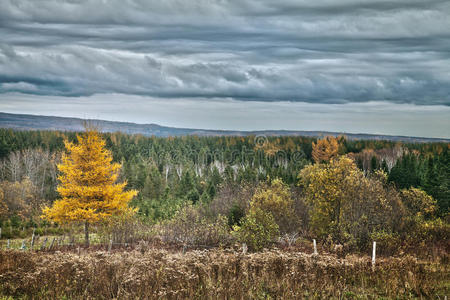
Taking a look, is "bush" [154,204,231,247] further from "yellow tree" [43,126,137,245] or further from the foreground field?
the foreground field

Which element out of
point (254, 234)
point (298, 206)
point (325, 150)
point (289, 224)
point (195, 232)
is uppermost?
point (325, 150)

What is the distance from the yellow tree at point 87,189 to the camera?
30.5 meters

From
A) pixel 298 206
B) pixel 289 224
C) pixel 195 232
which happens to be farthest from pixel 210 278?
pixel 298 206

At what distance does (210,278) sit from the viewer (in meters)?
9.53

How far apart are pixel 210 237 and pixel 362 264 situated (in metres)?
15.1

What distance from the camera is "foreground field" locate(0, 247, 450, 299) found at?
378 inches

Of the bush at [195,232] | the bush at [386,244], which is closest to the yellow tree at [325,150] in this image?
the bush at [195,232]

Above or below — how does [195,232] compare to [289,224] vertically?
above

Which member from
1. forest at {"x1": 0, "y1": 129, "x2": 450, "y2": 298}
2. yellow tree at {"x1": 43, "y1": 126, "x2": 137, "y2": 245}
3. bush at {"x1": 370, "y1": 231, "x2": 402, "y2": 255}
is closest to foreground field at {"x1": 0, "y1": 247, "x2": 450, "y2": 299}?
forest at {"x1": 0, "y1": 129, "x2": 450, "y2": 298}

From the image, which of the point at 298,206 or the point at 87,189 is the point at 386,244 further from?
the point at 87,189

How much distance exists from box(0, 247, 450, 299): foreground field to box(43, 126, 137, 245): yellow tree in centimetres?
1860

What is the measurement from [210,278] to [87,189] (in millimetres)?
23412

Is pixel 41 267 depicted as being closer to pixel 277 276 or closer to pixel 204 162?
pixel 277 276

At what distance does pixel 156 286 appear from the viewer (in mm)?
9594
